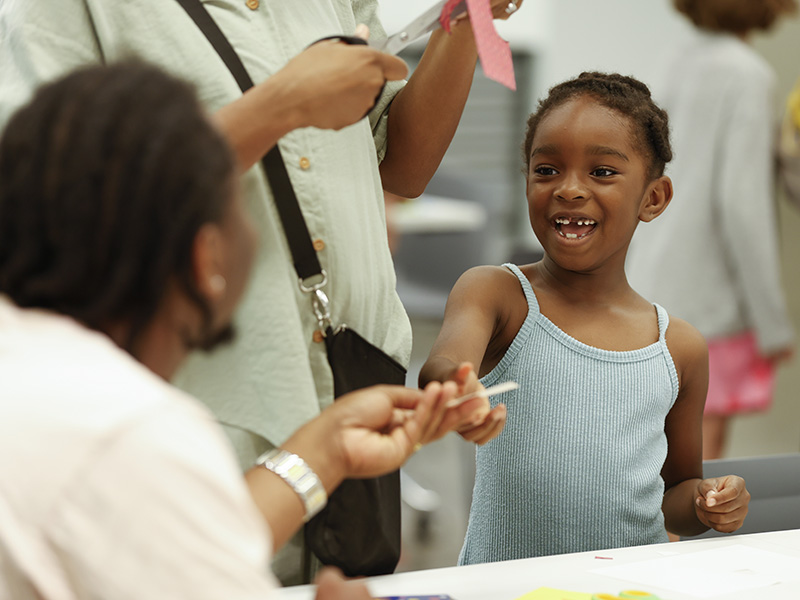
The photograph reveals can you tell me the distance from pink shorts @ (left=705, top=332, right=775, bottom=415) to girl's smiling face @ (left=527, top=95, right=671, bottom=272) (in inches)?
68.5

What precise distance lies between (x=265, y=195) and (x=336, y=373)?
23 cm

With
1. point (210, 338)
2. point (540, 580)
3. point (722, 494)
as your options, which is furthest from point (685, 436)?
point (210, 338)

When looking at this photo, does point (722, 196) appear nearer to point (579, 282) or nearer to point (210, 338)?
point (579, 282)

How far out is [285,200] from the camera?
1.14 metres

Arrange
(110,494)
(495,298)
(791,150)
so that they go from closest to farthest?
(110,494), (495,298), (791,150)

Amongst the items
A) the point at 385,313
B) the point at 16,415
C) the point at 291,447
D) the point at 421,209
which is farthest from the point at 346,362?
the point at 421,209

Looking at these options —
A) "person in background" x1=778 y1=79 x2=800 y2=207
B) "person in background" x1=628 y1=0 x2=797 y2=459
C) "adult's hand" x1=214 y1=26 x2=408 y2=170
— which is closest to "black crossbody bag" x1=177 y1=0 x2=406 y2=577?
"adult's hand" x1=214 y1=26 x2=408 y2=170

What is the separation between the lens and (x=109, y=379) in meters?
0.66

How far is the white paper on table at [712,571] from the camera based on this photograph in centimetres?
118

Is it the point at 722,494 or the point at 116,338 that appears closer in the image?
the point at 116,338

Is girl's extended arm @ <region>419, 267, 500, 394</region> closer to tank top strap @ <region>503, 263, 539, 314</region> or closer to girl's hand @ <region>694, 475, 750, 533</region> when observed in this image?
tank top strap @ <region>503, 263, 539, 314</region>

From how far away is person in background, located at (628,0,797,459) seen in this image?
114 inches

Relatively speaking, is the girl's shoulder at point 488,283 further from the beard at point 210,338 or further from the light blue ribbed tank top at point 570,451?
the beard at point 210,338

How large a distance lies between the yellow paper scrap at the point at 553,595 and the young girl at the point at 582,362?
295mm
